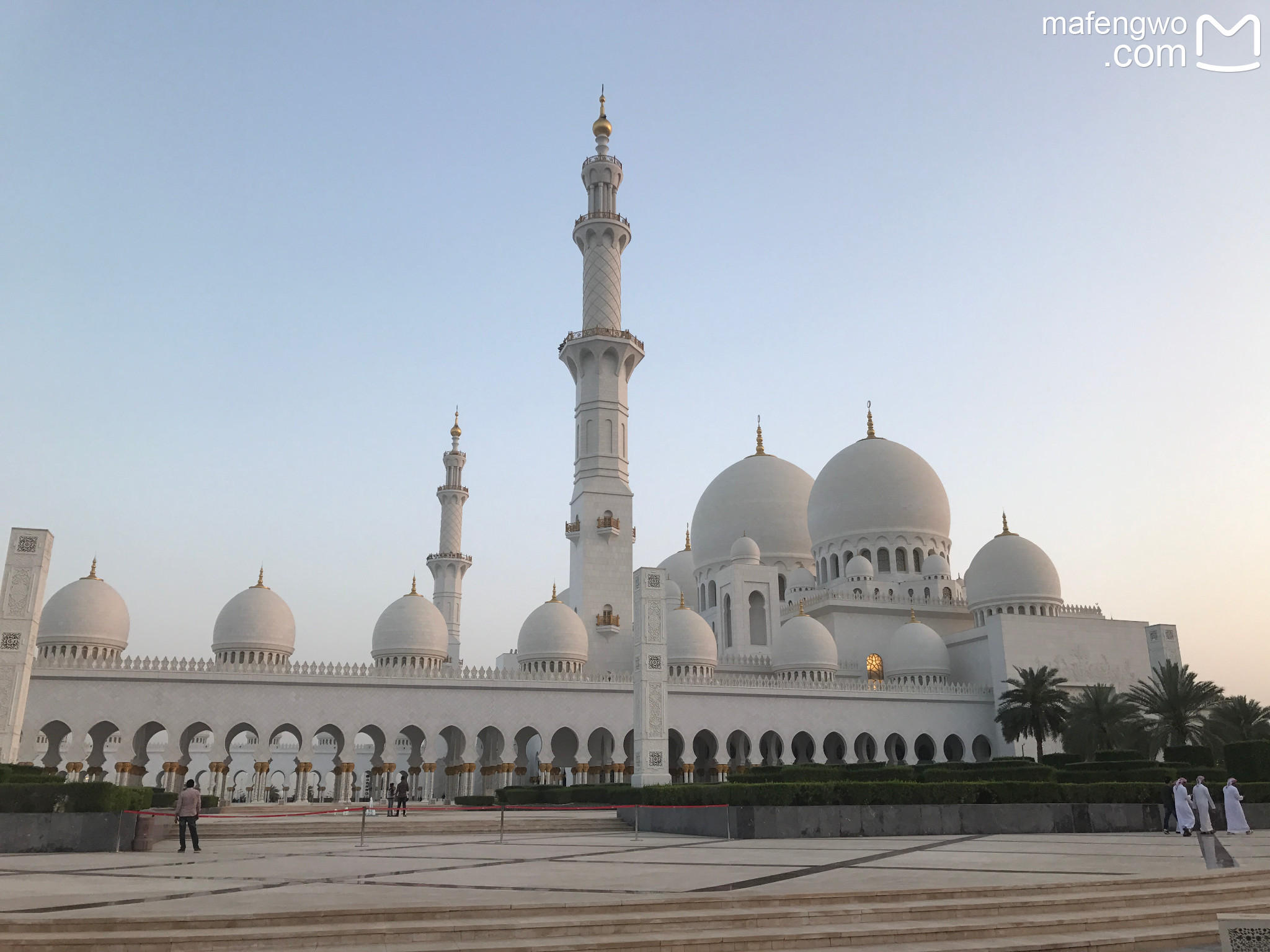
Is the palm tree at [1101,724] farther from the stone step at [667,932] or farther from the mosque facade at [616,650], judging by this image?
the stone step at [667,932]

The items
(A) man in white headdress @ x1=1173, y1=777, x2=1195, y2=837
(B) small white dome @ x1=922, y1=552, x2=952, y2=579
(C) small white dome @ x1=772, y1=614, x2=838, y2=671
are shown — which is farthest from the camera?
(B) small white dome @ x1=922, y1=552, x2=952, y2=579

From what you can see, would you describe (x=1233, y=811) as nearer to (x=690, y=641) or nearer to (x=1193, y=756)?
(x=1193, y=756)

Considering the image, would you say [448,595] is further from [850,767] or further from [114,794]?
[114,794]

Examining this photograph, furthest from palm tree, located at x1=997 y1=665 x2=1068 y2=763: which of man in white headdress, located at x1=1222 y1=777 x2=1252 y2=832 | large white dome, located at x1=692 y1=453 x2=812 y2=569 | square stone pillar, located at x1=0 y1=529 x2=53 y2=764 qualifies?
square stone pillar, located at x1=0 y1=529 x2=53 y2=764

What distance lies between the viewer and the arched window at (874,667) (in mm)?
43000

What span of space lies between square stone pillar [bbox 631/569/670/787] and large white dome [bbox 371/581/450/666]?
10.2 metres

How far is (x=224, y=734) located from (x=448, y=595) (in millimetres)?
17120

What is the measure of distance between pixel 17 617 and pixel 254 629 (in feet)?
28.2

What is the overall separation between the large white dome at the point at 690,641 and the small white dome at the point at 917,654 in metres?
8.45

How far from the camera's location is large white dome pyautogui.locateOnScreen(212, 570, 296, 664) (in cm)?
3328

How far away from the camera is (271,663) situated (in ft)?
109

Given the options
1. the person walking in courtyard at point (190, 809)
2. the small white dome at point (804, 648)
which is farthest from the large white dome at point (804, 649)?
the person walking in courtyard at point (190, 809)

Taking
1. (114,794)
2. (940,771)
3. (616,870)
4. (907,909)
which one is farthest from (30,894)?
(940,771)

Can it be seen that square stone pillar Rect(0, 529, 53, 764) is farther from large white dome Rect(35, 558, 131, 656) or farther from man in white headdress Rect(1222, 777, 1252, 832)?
man in white headdress Rect(1222, 777, 1252, 832)
